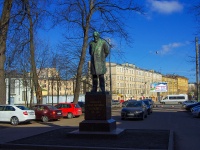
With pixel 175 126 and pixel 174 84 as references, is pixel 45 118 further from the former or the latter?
pixel 174 84

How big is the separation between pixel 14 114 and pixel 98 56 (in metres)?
10.6

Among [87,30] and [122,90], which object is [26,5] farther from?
[122,90]

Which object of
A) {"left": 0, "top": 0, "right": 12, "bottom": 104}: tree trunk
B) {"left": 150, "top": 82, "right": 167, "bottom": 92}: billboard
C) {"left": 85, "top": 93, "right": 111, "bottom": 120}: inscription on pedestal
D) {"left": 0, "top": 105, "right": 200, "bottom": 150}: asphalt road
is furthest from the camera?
{"left": 150, "top": 82, "right": 167, "bottom": 92}: billboard

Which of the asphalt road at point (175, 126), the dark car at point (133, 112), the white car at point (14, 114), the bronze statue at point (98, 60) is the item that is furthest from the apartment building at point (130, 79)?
the bronze statue at point (98, 60)

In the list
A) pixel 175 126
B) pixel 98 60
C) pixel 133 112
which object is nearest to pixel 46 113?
pixel 133 112

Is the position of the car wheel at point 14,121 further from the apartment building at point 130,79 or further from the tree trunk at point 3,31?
the apartment building at point 130,79

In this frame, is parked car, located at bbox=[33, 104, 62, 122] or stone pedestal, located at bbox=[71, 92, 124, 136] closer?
stone pedestal, located at bbox=[71, 92, 124, 136]

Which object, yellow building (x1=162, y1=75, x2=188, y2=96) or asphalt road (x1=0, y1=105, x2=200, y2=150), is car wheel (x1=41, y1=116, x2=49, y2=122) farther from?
yellow building (x1=162, y1=75, x2=188, y2=96)

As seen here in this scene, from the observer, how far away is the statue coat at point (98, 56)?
46.5ft

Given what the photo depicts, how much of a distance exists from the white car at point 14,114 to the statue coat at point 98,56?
387 inches

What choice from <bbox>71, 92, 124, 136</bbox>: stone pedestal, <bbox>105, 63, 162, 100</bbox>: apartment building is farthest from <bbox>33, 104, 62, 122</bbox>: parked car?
<bbox>105, 63, 162, 100</bbox>: apartment building

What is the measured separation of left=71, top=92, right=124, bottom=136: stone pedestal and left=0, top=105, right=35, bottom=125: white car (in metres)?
10.0

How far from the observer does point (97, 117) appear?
43.4ft

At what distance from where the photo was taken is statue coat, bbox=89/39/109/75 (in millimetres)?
14180
